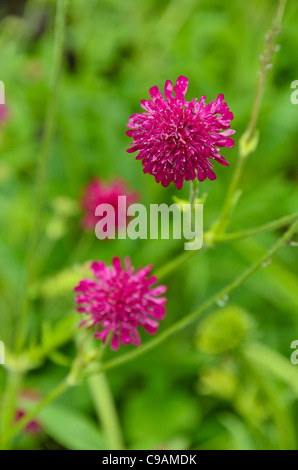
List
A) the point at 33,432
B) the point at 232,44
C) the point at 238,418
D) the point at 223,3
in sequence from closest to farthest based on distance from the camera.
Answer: the point at 33,432, the point at 238,418, the point at 232,44, the point at 223,3

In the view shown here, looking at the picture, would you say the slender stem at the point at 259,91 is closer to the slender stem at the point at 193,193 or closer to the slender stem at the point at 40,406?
the slender stem at the point at 193,193

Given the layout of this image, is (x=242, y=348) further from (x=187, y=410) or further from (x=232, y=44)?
(x=232, y=44)

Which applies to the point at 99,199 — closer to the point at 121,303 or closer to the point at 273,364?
the point at 273,364

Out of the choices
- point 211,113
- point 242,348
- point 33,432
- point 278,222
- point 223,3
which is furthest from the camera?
point 223,3

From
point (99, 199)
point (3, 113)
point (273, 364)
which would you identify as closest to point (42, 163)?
point (99, 199)

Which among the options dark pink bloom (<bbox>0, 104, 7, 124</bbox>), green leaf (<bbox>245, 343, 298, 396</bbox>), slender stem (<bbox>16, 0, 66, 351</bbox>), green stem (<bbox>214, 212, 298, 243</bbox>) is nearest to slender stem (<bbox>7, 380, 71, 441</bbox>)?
slender stem (<bbox>16, 0, 66, 351</bbox>)

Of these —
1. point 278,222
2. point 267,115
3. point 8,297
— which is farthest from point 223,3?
point 278,222
